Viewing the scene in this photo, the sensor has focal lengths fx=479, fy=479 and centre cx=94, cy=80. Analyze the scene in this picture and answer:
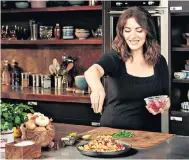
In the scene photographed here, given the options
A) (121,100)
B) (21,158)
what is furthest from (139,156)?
(121,100)

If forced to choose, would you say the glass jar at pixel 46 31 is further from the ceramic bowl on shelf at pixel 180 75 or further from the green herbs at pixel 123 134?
the green herbs at pixel 123 134

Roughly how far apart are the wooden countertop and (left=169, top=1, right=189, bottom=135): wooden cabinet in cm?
90

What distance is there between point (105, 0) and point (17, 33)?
1.32 meters

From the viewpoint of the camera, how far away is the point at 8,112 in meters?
2.66

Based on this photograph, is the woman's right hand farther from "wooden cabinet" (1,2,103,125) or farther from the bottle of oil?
the bottle of oil

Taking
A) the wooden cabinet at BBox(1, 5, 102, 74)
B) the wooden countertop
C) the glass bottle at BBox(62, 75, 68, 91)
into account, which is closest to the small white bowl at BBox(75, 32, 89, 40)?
the wooden cabinet at BBox(1, 5, 102, 74)

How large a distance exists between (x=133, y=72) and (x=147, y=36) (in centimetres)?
27

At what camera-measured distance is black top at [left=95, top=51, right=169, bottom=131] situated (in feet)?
10.8

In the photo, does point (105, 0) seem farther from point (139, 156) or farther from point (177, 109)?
point (139, 156)

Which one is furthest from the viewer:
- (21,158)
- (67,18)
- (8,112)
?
(67,18)

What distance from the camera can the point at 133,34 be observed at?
325cm

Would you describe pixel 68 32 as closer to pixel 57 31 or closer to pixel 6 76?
pixel 57 31

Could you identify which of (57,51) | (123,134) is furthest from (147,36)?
(57,51)

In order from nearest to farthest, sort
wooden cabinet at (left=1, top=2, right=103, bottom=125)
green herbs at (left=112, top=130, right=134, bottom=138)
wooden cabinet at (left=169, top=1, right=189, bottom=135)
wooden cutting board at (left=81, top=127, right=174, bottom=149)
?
wooden cutting board at (left=81, top=127, right=174, bottom=149), green herbs at (left=112, top=130, right=134, bottom=138), wooden cabinet at (left=169, top=1, right=189, bottom=135), wooden cabinet at (left=1, top=2, right=103, bottom=125)
